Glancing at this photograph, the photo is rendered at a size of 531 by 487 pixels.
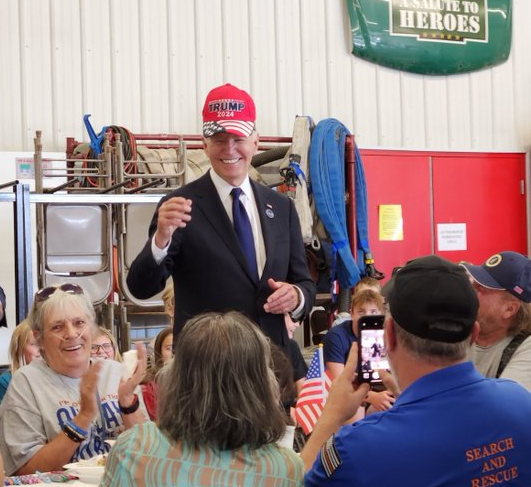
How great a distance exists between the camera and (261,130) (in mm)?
8430

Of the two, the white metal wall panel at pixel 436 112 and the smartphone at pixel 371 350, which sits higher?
the white metal wall panel at pixel 436 112

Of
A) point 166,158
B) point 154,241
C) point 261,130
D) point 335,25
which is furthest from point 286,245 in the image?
point 335,25

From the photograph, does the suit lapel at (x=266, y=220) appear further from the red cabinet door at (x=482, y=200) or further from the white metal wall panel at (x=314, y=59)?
the red cabinet door at (x=482, y=200)

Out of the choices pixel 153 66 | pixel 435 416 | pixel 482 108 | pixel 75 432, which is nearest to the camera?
pixel 435 416

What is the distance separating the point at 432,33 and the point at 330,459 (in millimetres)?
7932

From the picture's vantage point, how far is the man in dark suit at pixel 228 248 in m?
2.96

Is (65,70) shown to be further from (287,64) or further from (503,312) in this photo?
(503,312)

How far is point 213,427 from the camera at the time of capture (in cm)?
182

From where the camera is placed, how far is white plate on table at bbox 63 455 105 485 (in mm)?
2654

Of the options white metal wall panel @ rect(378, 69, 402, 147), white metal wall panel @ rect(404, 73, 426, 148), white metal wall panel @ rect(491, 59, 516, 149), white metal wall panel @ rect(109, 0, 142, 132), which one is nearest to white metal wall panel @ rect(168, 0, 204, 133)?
white metal wall panel @ rect(109, 0, 142, 132)

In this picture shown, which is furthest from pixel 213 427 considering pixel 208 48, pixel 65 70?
pixel 208 48

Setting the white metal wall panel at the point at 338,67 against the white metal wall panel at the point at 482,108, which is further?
the white metal wall panel at the point at 482,108

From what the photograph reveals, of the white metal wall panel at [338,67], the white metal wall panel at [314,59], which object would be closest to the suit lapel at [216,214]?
the white metal wall panel at [314,59]

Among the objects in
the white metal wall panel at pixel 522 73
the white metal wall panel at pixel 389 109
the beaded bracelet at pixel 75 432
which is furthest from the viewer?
the white metal wall panel at pixel 522 73
